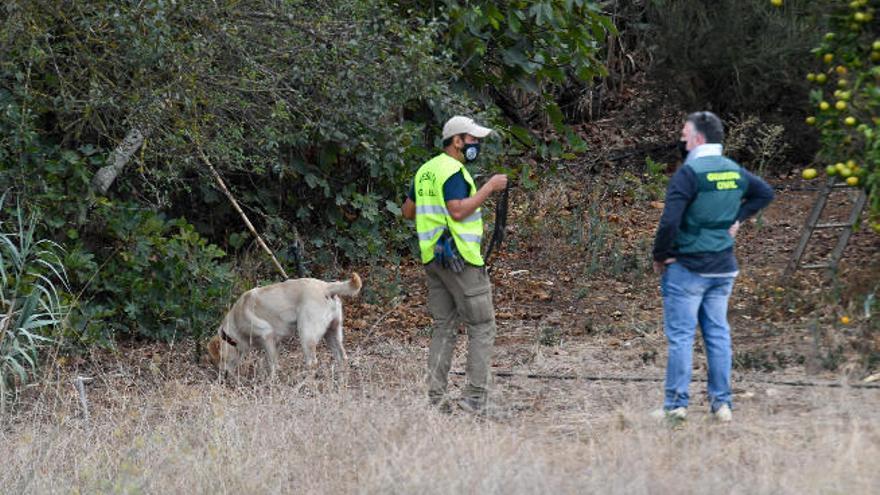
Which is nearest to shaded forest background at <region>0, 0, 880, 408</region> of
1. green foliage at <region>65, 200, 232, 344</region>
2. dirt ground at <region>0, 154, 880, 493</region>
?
green foliage at <region>65, 200, 232, 344</region>

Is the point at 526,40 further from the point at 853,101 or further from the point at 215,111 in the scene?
the point at 853,101

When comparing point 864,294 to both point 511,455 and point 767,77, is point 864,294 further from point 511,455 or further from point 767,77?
point 767,77

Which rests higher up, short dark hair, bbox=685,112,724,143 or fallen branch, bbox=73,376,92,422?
short dark hair, bbox=685,112,724,143

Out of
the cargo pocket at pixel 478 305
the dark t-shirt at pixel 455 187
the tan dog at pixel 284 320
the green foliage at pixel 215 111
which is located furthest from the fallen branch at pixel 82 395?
the dark t-shirt at pixel 455 187

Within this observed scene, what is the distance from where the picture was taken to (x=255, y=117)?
1138cm

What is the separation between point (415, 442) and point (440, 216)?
1605mm

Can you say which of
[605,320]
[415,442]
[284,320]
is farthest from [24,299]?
[605,320]

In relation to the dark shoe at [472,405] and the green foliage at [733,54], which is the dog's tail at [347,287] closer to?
the dark shoe at [472,405]

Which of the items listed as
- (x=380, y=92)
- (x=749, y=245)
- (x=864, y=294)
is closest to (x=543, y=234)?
(x=749, y=245)

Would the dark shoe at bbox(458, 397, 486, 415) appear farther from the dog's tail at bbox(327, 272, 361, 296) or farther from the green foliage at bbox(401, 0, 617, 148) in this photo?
the green foliage at bbox(401, 0, 617, 148)

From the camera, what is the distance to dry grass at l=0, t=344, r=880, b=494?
655 centimetres

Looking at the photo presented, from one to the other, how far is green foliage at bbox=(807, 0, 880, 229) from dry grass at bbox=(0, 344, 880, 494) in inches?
54.6

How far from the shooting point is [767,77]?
602 inches

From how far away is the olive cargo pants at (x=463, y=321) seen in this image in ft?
27.8
